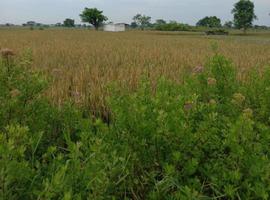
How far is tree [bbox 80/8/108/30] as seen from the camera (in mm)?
94562

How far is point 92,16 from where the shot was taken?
95000 millimetres

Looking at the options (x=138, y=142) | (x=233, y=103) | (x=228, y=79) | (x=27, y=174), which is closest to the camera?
(x=27, y=174)

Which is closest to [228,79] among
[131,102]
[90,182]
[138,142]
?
[131,102]

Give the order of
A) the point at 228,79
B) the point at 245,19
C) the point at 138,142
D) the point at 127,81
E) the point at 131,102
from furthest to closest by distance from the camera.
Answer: the point at 245,19 → the point at 127,81 → the point at 228,79 → the point at 131,102 → the point at 138,142

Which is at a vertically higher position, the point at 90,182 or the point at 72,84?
the point at 90,182

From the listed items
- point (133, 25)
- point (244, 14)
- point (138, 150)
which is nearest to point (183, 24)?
point (244, 14)

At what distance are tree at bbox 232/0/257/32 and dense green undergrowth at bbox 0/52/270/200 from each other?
76354mm

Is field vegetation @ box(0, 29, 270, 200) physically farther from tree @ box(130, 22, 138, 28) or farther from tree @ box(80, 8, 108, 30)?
tree @ box(130, 22, 138, 28)

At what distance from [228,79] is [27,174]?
6.78 feet

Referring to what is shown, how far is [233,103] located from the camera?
272 cm

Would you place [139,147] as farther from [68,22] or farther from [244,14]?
[68,22]

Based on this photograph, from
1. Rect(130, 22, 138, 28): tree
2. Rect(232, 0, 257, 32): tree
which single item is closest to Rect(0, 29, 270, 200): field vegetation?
Rect(232, 0, 257, 32): tree

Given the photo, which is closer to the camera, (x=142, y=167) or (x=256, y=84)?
(x=142, y=167)

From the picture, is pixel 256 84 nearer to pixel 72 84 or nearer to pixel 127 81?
pixel 127 81
